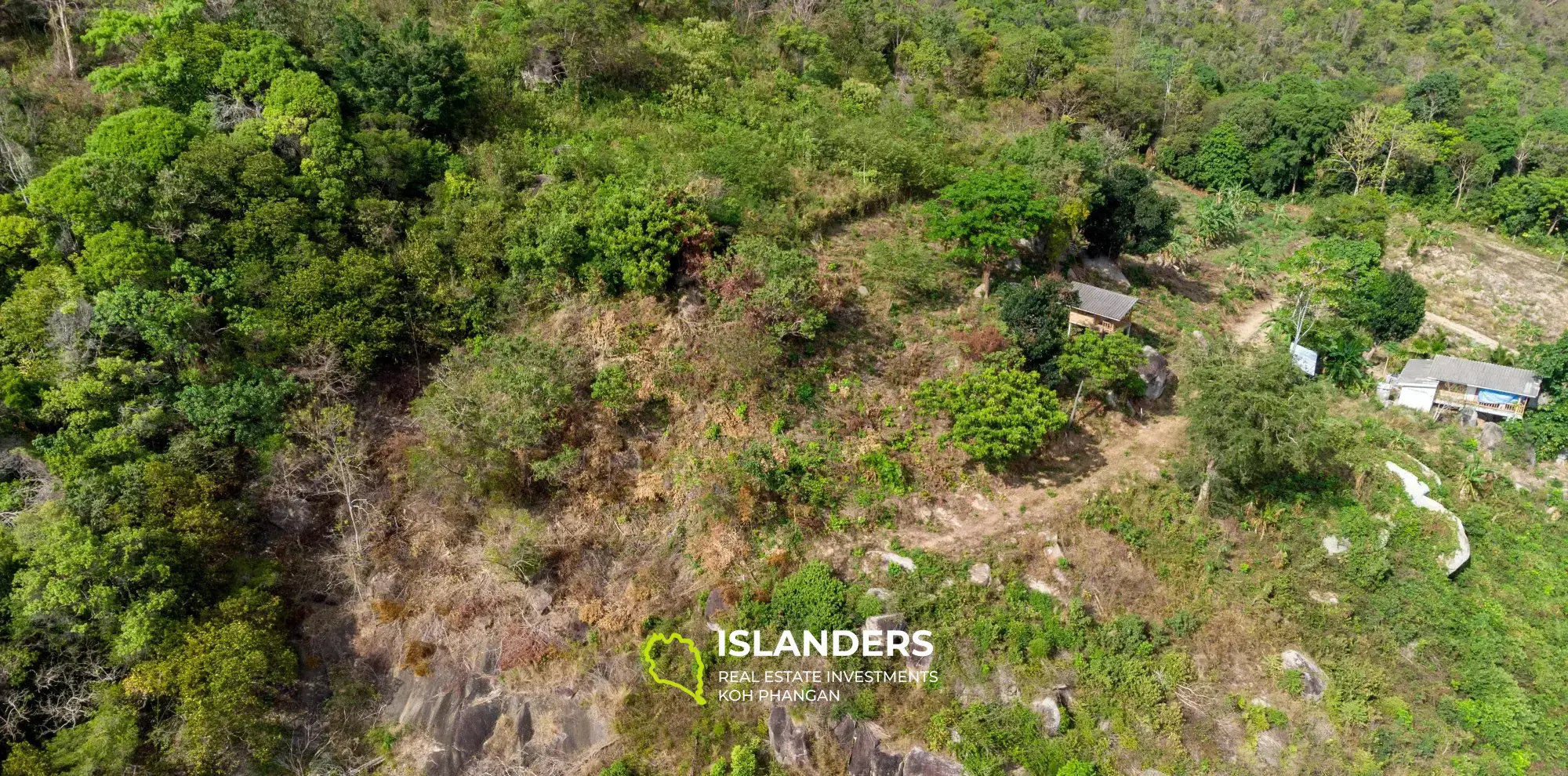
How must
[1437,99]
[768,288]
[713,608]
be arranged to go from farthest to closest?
[1437,99] < [768,288] < [713,608]

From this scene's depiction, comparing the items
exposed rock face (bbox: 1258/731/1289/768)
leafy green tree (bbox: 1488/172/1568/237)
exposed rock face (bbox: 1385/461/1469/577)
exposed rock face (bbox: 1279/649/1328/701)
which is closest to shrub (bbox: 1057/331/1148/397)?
exposed rock face (bbox: 1279/649/1328/701)

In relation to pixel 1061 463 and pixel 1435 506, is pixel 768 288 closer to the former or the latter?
pixel 1061 463

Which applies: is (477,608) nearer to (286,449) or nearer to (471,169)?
(286,449)

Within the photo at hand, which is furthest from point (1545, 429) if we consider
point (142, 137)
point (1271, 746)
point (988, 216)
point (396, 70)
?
Answer: point (142, 137)

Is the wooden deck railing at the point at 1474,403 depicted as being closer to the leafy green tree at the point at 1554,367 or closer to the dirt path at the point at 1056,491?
the leafy green tree at the point at 1554,367

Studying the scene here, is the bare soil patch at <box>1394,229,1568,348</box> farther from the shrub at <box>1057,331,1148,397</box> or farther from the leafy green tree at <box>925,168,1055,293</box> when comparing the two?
the leafy green tree at <box>925,168,1055,293</box>

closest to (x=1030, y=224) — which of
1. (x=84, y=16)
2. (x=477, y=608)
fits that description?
(x=477, y=608)
